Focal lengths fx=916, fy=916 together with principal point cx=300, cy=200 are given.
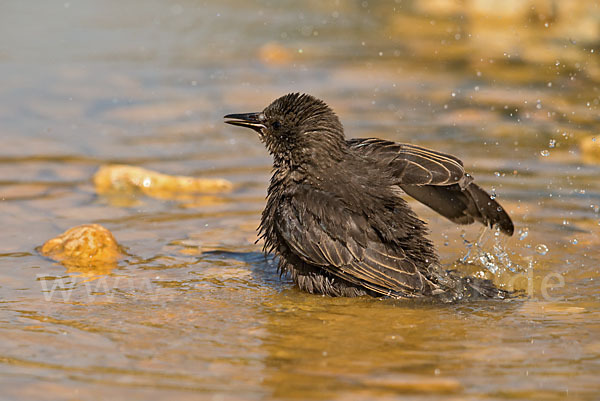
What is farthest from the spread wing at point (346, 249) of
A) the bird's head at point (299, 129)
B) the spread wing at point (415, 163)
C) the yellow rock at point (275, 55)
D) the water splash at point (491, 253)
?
the yellow rock at point (275, 55)

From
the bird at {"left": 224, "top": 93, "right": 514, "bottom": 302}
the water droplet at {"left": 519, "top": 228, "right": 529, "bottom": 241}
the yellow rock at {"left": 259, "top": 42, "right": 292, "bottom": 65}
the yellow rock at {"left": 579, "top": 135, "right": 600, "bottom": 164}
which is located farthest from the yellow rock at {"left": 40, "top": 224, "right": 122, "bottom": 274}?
the yellow rock at {"left": 259, "top": 42, "right": 292, "bottom": 65}

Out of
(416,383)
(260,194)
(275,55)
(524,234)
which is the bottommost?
(416,383)

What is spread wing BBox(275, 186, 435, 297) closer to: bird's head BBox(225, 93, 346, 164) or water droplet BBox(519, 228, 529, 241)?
bird's head BBox(225, 93, 346, 164)

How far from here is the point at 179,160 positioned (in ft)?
28.7

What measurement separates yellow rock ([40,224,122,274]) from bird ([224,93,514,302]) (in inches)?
45.4

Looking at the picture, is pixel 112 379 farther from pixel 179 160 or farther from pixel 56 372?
pixel 179 160

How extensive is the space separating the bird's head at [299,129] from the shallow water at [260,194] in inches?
34.6

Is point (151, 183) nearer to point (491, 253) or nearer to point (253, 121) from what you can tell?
point (253, 121)

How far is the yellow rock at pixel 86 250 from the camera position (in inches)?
243

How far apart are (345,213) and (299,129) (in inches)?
25.2

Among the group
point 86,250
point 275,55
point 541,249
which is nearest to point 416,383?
point 541,249

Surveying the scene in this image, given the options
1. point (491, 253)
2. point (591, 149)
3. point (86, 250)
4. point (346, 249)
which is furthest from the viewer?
point (591, 149)

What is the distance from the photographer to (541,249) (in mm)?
6438

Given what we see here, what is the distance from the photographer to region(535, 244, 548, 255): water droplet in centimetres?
639
